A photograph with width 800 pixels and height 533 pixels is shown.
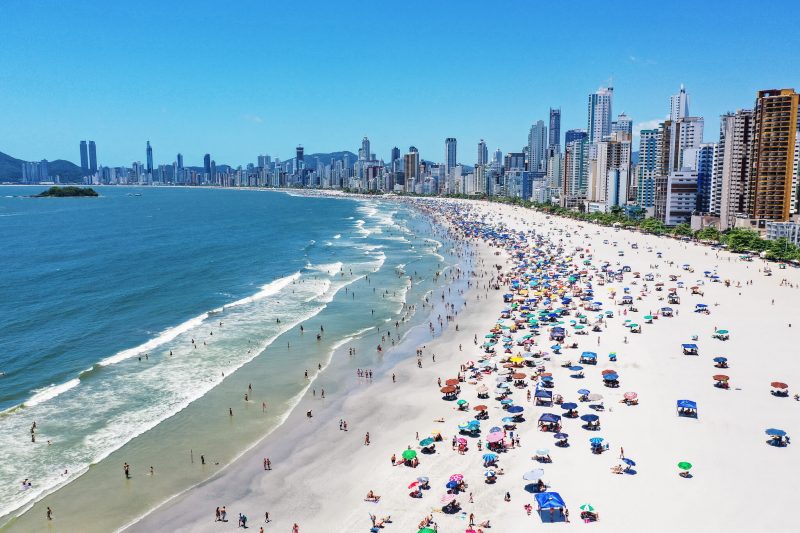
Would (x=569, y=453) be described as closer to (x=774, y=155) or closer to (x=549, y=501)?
(x=549, y=501)

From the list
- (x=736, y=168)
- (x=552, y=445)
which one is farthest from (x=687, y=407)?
(x=736, y=168)

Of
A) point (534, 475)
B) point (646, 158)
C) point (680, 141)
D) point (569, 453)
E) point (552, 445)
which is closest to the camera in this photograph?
point (534, 475)

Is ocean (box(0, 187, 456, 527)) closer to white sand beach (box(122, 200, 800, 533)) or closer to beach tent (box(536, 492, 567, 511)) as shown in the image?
white sand beach (box(122, 200, 800, 533))

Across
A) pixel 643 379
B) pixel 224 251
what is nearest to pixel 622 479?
pixel 643 379

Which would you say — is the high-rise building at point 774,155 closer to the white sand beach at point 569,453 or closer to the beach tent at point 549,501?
the white sand beach at point 569,453

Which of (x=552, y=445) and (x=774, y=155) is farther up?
(x=774, y=155)

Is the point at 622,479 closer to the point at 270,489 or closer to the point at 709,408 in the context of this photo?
the point at 709,408

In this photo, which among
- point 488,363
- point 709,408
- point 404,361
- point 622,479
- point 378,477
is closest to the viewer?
point 622,479
